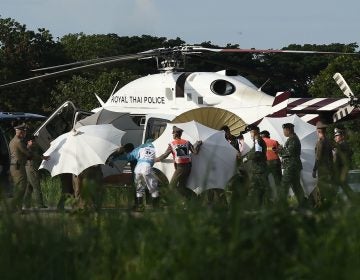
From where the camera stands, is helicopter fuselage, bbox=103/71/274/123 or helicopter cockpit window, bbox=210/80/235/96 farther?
helicopter cockpit window, bbox=210/80/235/96

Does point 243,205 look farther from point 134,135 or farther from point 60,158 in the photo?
point 134,135

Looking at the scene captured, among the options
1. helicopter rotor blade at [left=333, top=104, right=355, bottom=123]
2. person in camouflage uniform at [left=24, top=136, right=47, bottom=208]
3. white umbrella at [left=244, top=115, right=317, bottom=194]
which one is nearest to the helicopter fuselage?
white umbrella at [left=244, top=115, right=317, bottom=194]

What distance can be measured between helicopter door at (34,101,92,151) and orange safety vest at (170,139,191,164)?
595cm

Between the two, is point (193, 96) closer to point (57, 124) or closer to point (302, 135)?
point (57, 124)

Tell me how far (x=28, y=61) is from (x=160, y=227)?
2482 inches

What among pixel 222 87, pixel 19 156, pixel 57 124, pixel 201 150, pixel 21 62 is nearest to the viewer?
pixel 19 156

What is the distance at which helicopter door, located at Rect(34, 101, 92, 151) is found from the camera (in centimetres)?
2467

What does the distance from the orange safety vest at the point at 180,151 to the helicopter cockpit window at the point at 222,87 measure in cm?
554

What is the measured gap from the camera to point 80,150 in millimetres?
19812

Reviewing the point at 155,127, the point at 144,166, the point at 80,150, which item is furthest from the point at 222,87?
the point at 144,166

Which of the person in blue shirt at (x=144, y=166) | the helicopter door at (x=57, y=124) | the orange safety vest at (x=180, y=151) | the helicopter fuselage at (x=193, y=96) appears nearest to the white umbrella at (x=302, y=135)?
the helicopter fuselage at (x=193, y=96)

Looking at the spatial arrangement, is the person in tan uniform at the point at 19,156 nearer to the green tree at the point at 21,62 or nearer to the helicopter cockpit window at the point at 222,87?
the helicopter cockpit window at the point at 222,87

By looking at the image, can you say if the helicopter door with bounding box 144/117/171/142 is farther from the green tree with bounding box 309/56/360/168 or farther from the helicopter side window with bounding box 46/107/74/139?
the green tree with bounding box 309/56/360/168

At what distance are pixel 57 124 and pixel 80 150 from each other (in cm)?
560
